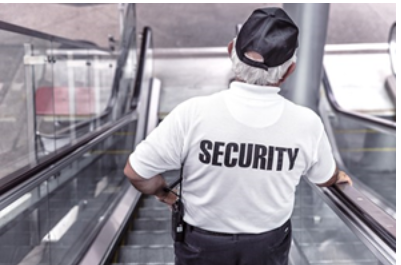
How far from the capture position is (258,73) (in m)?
1.28

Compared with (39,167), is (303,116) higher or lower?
higher

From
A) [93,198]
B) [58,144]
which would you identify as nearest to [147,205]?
[93,198]

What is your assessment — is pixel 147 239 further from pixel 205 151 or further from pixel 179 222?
pixel 205 151

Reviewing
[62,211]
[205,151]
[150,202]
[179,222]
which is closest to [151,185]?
[179,222]

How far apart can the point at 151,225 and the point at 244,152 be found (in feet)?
8.47

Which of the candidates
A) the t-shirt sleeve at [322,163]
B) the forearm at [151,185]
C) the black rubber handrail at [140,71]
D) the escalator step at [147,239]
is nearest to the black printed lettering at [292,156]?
the t-shirt sleeve at [322,163]

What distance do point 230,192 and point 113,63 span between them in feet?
16.2

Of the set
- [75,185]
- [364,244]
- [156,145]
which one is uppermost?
[156,145]

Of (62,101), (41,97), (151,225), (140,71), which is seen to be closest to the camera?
(41,97)

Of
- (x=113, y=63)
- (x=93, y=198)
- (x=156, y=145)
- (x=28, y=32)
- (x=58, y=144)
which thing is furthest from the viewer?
(x=113, y=63)

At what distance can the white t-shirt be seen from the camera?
4.23ft

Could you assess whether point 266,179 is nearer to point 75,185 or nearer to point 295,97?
point 75,185

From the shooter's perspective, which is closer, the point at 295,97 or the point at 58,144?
the point at 58,144
